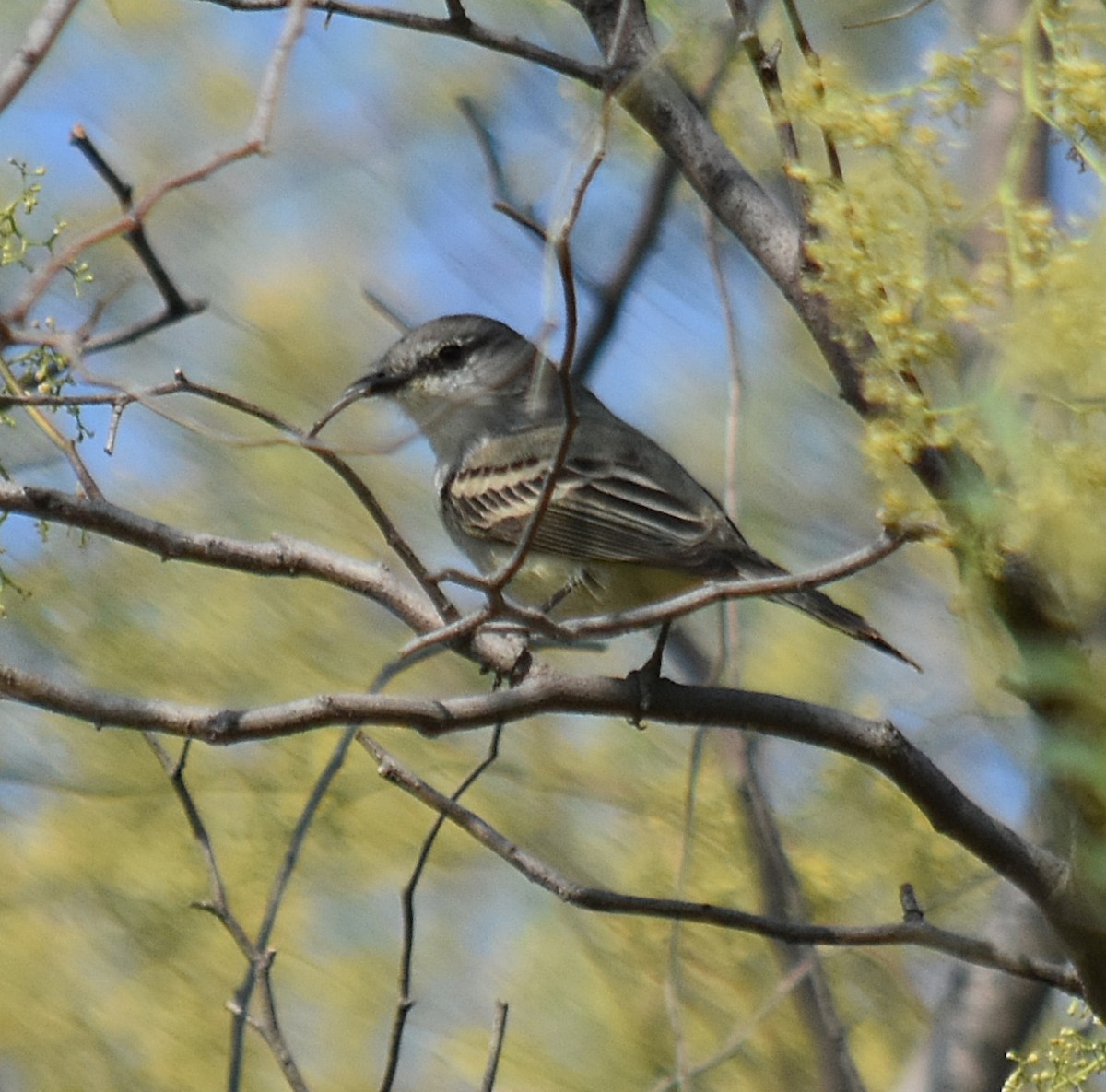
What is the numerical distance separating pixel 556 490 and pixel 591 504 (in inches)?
7.3

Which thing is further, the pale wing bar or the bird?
the pale wing bar

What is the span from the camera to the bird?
3.61m

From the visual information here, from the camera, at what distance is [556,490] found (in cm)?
378

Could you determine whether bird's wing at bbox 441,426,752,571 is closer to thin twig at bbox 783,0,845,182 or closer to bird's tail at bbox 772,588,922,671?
bird's tail at bbox 772,588,922,671

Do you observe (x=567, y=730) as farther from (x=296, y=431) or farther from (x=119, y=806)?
(x=296, y=431)

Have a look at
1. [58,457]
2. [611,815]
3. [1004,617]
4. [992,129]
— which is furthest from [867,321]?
[611,815]

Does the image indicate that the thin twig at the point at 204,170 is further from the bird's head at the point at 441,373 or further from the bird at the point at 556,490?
the bird's head at the point at 441,373

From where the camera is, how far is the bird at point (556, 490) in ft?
11.8

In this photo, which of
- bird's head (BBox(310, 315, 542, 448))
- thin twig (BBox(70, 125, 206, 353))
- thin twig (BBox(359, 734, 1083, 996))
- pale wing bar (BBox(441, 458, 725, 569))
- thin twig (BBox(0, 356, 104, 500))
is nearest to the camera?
thin twig (BBox(70, 125, 206, 353))

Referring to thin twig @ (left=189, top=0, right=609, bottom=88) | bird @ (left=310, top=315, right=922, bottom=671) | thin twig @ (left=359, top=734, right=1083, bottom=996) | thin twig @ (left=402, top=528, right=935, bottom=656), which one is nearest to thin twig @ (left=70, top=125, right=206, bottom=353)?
thin twig @ (left=402, top=528, right=935, bottom=656)

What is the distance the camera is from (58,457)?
2.98 metres

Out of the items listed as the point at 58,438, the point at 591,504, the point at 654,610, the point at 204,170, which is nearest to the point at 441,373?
the point at 591,504

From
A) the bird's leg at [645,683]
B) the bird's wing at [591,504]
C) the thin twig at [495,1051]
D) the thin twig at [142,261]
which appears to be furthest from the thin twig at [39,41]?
the bird's wing at [591,504]

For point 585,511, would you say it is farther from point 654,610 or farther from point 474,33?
point 654,610
